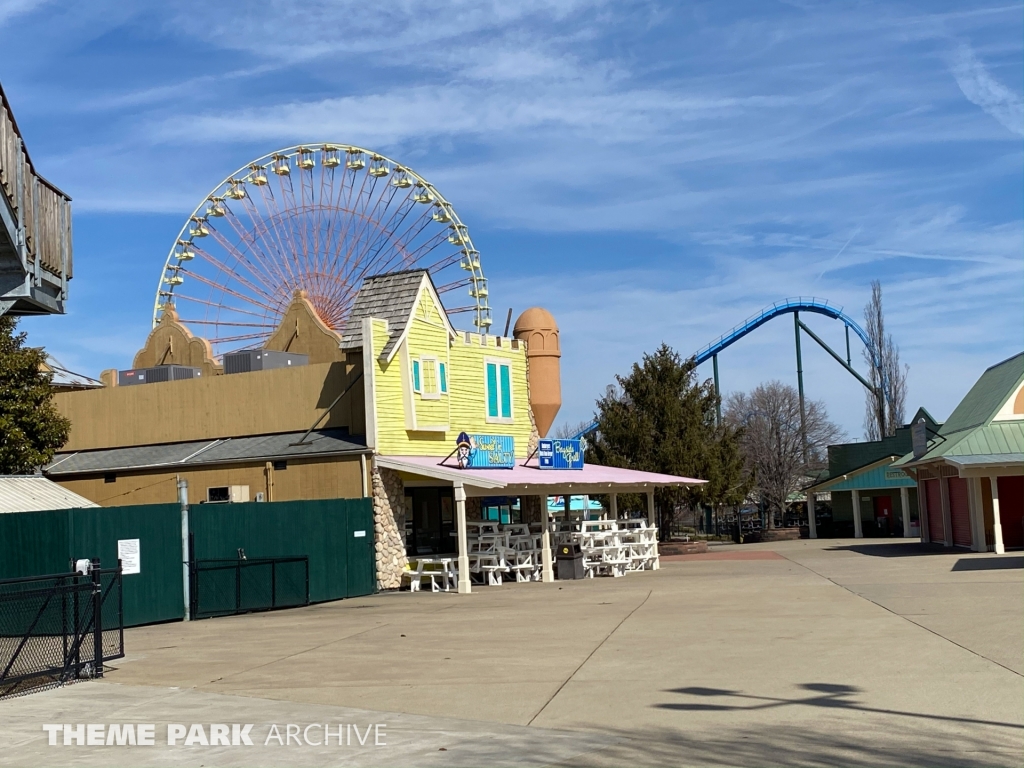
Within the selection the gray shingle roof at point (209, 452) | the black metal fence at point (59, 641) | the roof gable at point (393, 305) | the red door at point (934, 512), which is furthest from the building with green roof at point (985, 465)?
the black metal fence at point (59, 641)

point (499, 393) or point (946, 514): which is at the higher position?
point (499, 393)

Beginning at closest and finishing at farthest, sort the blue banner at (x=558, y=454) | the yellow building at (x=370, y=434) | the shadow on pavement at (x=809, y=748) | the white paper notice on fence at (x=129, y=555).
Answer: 1. the shadow on pavement at (x=809, y=748)
2. the white paper notice on fence at (x=129, y=555)
3. the yellow building at (x=370, y=434)
4. the blue banner at (x=558, y=454)

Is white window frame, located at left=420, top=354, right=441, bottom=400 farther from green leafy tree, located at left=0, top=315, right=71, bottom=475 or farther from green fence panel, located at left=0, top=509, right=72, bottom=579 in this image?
green fence panel, located at left=0, top=509, right=72, bottom=579

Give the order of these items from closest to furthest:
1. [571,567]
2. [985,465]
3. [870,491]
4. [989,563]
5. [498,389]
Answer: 1. [989,563]
2. [571,567]
3. [985,465]
4. [498,389]
5. [870,491]

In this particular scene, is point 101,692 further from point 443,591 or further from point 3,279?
point 443,591

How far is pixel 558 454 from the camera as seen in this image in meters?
27.7

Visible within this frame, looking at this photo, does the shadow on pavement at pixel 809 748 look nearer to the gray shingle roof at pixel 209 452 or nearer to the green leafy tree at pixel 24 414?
the gray shingle roof at pixel 209 452

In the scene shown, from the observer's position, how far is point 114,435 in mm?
30828

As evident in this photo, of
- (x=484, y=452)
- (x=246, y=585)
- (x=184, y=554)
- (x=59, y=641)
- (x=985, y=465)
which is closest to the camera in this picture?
(x=59, y=641)

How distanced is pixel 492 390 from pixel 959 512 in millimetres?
14728

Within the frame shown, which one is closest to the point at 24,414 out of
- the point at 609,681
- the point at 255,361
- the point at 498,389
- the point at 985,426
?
the point at 255,361

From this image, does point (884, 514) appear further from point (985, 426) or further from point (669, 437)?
point (985, 426)

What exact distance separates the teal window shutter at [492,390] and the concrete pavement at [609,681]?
10271mm

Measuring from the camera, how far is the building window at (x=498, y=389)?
30.2 meters
